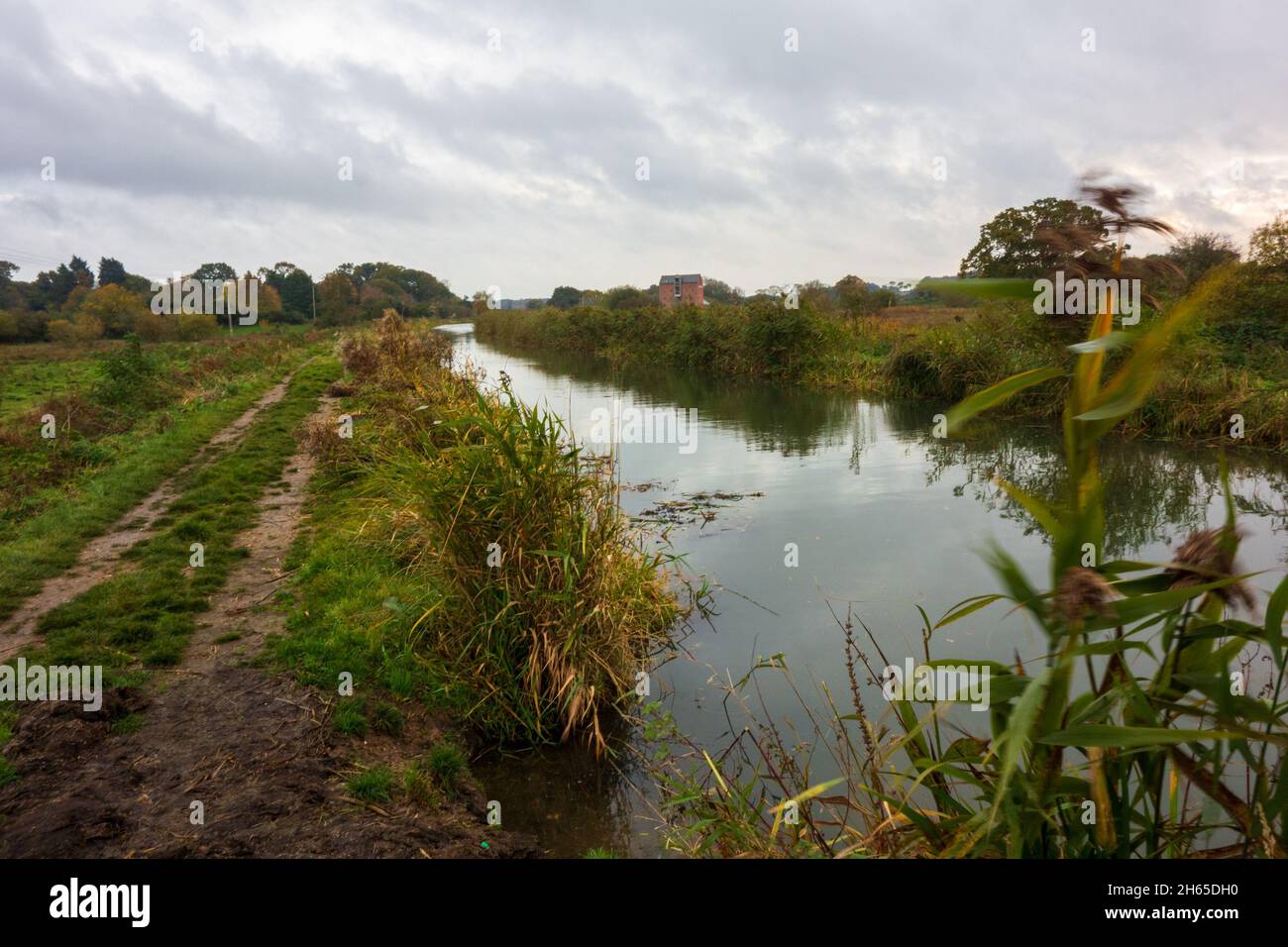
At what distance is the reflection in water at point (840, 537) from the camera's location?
4.66 m

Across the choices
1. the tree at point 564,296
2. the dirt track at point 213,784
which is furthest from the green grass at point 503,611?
the tree at point 564,296

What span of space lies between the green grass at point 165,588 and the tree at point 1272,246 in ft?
69.8

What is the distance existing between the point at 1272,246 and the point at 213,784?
22522 mm

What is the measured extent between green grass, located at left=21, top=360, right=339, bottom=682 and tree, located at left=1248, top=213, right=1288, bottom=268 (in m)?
21.3

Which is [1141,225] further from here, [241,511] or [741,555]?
[241,511]

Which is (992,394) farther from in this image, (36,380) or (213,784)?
(36,380)

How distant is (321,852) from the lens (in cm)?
340

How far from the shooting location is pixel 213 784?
3.89 m

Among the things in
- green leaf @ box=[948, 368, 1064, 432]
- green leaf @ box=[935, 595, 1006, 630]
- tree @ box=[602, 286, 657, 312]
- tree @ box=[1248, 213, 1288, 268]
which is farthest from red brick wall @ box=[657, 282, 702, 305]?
green leaf @ box=[948, 368, 1064, 432]

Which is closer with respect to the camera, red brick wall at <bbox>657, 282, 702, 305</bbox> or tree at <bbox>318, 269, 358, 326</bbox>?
tree at <bbox>318, 269, 358, 326</bbox>

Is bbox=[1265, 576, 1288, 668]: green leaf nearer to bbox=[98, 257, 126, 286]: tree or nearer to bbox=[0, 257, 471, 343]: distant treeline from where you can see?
bbox=[0, 257, 471, 343]: distant treeline

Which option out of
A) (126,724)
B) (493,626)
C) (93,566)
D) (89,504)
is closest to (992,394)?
(493,626)

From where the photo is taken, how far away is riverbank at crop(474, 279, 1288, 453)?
12609mm
